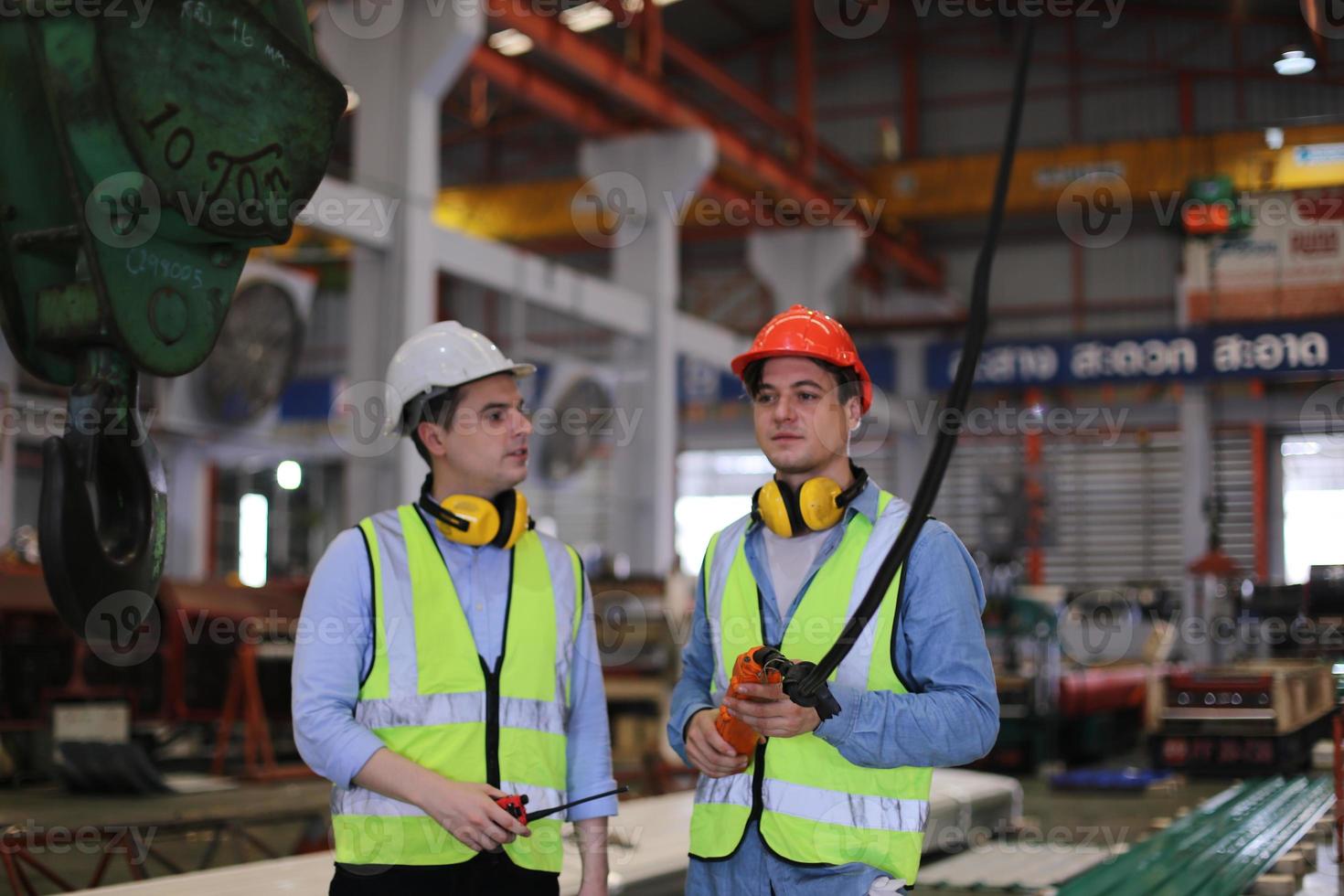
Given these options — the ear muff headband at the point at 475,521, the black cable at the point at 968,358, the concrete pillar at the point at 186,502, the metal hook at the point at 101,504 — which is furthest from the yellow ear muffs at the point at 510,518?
the concrete pillar at the point at 186,502

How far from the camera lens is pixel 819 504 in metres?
2.45

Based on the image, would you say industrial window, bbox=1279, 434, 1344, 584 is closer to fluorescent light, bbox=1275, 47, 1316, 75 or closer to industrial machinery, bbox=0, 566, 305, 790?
industrial machinery, bbox=0, 566, 305, 790

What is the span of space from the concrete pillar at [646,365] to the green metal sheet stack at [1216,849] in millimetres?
7413

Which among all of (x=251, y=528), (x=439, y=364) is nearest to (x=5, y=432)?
(x=439, y=364)

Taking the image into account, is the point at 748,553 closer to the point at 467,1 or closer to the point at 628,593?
the point at 467,1

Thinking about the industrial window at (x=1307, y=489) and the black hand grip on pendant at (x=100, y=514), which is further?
the industrial window at (x=1307, y=489)

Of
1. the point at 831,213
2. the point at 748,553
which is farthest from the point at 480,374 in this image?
the point at 831,213

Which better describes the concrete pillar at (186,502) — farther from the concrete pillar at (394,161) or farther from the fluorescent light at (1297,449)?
the fluorescent light at (1297,449)

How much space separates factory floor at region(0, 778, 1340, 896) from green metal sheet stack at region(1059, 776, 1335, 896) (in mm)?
183

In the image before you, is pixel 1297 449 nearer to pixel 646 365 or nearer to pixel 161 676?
pixel 646 365

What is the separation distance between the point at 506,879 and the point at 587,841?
0.17m

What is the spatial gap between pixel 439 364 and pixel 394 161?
6.97m

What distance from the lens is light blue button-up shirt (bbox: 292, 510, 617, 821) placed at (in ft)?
7.91

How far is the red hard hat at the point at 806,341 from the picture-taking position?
254 centimetres
